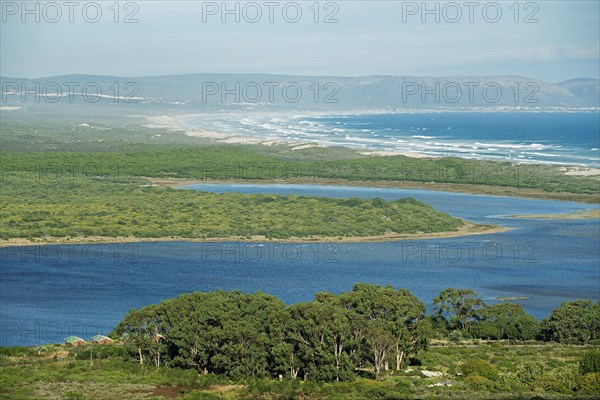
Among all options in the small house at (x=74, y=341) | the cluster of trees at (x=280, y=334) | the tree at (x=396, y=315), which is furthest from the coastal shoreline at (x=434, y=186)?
the small house at (x=74, y=341)

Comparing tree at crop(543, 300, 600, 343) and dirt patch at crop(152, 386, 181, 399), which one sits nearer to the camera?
dirt patch at crop(152, 386, 181, 399)

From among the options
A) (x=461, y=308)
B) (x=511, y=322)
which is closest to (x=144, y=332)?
(x=461, y=308)

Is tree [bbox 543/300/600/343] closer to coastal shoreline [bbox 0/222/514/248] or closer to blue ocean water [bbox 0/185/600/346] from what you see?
blue ocean water [bbox 0/185/600/346]

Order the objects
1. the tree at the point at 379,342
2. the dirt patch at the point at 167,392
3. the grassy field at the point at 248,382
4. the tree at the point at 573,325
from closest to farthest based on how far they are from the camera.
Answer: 1. the grassy field at the point at 248,382
2. the dirt patch at the point at 167,392
3. the tree at the point at 379,342
4. the tree at the point at 573,325

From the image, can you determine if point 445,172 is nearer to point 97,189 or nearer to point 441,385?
point 97,189

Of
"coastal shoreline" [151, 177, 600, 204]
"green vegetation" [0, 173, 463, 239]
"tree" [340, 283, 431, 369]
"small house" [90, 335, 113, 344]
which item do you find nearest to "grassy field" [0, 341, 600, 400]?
"tree" [340, 283, 431, 369]

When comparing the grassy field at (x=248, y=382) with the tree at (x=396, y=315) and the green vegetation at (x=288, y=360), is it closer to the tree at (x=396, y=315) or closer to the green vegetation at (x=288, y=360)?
the green vegetation at (x=288, y=360)
